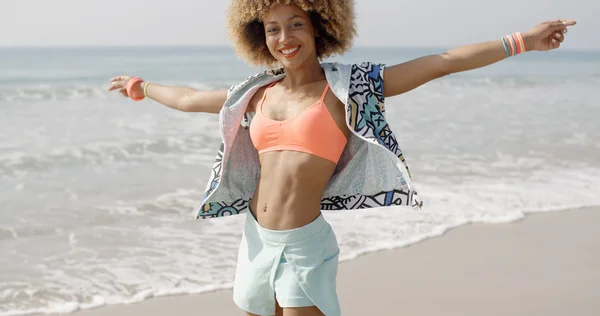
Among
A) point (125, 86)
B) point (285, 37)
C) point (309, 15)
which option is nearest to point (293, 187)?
point (285, 37)

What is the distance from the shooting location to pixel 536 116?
1358cm

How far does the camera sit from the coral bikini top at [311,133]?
2609 mm

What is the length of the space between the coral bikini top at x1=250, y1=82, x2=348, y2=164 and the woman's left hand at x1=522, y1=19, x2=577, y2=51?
75 cm

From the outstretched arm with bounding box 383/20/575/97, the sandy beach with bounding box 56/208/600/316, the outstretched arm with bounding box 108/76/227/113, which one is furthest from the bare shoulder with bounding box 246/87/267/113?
the sandy beach with bounding box 56/208/600/316

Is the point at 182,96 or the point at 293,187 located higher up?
the point at 182,96

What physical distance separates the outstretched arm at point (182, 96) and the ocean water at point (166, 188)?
68.8 inches

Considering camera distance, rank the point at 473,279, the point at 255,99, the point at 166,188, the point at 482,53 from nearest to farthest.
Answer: the point at 482,53
the point at 255,99
the point at 473,279
the point at 166,188

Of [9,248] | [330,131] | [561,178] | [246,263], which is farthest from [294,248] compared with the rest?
[561,178]

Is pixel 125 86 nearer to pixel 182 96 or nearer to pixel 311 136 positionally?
pixel 182 96

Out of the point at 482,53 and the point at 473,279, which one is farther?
the point at 473,279

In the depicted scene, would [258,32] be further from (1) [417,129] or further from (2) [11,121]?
(2) [11,121]

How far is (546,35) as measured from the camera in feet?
8.32

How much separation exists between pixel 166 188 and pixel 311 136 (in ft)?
16.4

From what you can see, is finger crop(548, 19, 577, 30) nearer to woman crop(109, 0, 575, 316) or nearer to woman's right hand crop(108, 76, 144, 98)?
woman crop(109, 0, 575, 316)
